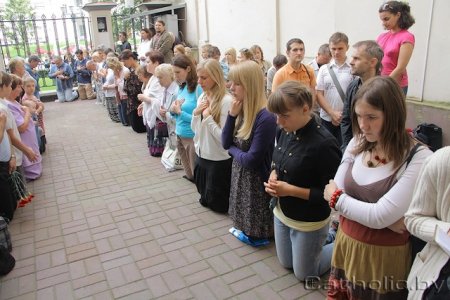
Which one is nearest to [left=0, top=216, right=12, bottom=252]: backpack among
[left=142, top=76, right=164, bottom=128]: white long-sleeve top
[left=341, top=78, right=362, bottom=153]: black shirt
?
[left=142, top=76, right=164, bottom=128]: white long-sleeve top

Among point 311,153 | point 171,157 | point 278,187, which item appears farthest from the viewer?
point 171,157

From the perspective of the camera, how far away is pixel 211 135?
155 inches

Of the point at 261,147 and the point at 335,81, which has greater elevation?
the point at 335,81

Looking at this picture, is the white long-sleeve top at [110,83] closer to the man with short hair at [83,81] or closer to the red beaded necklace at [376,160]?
the man with short hair at [83,81]

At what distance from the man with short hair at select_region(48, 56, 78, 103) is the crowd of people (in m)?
6.46

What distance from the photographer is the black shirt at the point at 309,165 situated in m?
2.61

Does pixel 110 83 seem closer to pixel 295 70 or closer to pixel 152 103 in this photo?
pixel 152 103

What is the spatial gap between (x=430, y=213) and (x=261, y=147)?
1.70 metres

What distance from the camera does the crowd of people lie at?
191 centimetres

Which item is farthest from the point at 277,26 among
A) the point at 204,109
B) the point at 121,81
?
the point at 204,109

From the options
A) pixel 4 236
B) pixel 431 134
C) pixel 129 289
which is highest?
pixel 431 134

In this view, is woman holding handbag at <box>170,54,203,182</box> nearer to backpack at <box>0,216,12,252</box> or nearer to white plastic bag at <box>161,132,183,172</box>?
white plastic bag at <box>161,132,183,172</box>

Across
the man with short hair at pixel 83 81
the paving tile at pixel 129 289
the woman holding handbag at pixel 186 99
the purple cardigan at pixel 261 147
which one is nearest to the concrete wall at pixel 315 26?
the woman holding handbag at pixel 186 99

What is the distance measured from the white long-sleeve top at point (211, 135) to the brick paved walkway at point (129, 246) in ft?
2.32
